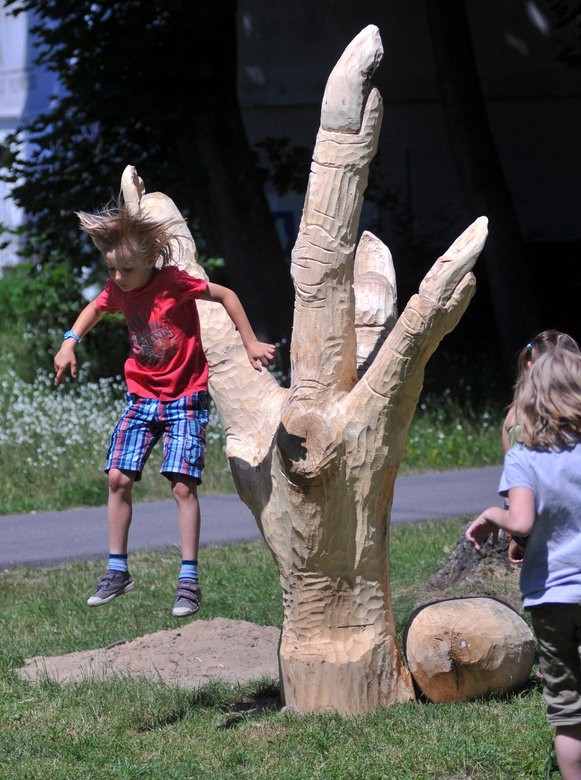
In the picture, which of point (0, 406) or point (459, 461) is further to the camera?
point (0, 406)

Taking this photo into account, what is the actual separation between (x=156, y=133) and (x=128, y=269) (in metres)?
7.93

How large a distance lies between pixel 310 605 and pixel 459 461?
6578mm

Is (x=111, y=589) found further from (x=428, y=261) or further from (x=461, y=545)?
(x=428, y=261)

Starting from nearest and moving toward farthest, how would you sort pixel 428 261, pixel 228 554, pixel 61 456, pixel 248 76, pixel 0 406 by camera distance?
pixel 228 554 → pixel 61 456 → pixel 0 406 → pixel 428 261 → pixel 248 76

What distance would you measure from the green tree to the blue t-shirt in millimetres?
8701

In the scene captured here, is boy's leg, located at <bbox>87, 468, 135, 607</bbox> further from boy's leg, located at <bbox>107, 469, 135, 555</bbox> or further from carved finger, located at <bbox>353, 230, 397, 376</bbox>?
carved finger, located at <bbox>353, 230, 397, 376</bbox>

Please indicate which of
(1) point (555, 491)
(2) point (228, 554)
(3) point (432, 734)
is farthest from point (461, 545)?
(1) point (555, 491)

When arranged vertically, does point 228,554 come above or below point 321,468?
below

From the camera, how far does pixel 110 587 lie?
4871 mm

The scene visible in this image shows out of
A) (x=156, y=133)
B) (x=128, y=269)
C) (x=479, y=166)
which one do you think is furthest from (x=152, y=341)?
(x=479, y=166)

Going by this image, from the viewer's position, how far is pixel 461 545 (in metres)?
6.57

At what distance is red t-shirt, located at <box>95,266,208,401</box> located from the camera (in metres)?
5.02

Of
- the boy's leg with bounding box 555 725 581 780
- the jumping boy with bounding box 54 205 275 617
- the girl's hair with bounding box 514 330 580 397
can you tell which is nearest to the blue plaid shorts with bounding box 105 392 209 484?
the jumping boy with bounding box 54 205 275 617

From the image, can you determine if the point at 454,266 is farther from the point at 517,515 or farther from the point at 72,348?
the point at 72,348
